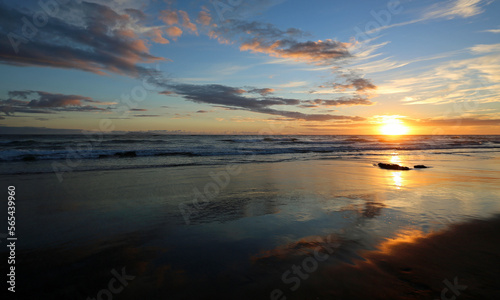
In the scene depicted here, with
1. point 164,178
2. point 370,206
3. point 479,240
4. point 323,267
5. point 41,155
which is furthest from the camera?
point 41,155

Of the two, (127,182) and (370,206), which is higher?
(370,206)

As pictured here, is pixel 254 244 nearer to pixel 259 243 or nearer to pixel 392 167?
pixel 259 243

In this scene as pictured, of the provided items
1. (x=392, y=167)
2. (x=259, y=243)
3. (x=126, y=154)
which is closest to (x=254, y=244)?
(x=259, y=243)

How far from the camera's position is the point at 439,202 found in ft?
21.8

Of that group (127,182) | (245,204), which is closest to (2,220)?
(127,182)

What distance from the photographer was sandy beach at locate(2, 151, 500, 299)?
295 cm

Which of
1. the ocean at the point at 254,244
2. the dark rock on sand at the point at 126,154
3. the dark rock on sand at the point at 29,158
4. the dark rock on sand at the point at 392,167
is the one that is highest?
the dark rock on sand at the point at 392,167

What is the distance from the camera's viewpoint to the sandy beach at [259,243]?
2947 millimetres

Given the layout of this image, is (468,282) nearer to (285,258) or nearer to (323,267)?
(323,267)

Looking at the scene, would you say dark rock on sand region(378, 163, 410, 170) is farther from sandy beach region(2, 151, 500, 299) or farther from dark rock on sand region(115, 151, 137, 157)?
dark rock on sand region(115, 151, 137, 157)

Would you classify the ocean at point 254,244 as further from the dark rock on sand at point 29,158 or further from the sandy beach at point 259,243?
the dark rock on sand at point 29,158

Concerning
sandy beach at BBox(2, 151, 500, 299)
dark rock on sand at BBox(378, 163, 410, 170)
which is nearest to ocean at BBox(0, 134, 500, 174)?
dark rock on sand at BBox(378, 163, 410, 170)

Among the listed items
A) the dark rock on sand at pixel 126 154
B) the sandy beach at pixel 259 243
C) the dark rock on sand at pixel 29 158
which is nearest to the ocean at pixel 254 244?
the sandy beach at pixel 259 243

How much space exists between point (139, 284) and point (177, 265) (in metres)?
0.54
